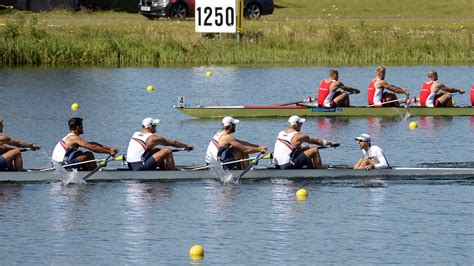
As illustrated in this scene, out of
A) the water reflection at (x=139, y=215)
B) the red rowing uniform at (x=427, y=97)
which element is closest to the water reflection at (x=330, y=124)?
the red rowing uniform at (x=427, y=97)

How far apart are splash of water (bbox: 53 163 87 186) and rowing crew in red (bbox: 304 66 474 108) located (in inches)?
515

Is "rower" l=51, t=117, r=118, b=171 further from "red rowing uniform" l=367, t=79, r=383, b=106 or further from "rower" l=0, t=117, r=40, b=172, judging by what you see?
"red rowing uniform" l=367, t=79, r=383, b=106

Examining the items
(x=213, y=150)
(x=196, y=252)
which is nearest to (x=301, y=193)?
(x=213, y=150)

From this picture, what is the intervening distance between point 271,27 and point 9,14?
14.9 m

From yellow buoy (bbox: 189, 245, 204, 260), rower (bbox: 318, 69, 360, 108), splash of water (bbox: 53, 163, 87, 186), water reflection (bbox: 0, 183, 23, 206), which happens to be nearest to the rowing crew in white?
splash of water (bbox: 53, 163, 87, 186)

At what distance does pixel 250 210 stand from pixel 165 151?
132 inches

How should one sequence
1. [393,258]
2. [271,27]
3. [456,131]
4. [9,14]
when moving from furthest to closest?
[9,14] < [271,27] < [456,131] < [393,258]

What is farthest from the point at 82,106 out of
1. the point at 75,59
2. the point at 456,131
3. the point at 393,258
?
the point at 393,258

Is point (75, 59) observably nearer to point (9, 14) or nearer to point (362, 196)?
point (9, 14)

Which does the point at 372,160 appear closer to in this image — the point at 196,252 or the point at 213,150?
the point at 213,150

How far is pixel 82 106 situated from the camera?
1674 inches

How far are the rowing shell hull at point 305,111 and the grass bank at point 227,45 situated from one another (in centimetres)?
1277

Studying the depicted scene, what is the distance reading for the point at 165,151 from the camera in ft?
91.0

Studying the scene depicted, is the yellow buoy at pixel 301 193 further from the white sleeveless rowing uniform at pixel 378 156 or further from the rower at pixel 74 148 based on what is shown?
the rower at pixel 74 148
